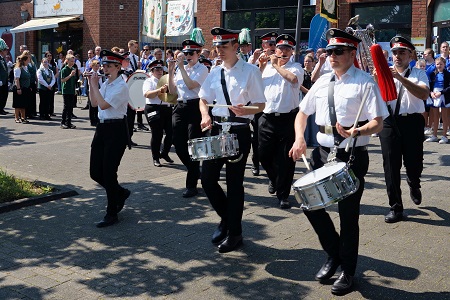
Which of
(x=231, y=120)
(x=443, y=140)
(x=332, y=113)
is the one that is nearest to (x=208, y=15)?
(x=443, y=140)

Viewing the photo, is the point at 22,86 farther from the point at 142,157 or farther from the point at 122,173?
the point at 122,173

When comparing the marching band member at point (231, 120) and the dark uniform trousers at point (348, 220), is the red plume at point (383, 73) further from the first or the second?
the marching band member at point (231, 120)

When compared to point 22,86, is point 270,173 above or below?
below

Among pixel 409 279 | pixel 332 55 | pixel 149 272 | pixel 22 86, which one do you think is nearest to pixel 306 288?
pixel 409 279

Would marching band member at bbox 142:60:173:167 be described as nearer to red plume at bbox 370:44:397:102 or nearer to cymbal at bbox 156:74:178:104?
cymbal at bbox 156:74:178:104

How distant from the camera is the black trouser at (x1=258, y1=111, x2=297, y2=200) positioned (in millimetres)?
7664

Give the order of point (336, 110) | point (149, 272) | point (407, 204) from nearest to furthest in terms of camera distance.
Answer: point (336, 110) → point (149, 272) → point (407, 204)

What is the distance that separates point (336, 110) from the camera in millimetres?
4914

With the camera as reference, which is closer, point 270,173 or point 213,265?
point 213,265

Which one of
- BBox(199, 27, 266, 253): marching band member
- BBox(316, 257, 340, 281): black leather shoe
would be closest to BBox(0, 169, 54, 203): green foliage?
BBox(199, 27, 266, 253): marching band member

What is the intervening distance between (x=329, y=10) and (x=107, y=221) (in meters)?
7.43

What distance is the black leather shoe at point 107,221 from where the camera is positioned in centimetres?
688

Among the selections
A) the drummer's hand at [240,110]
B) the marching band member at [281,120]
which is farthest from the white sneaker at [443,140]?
the drummer's hand at [240,110]

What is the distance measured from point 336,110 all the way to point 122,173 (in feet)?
18.4
